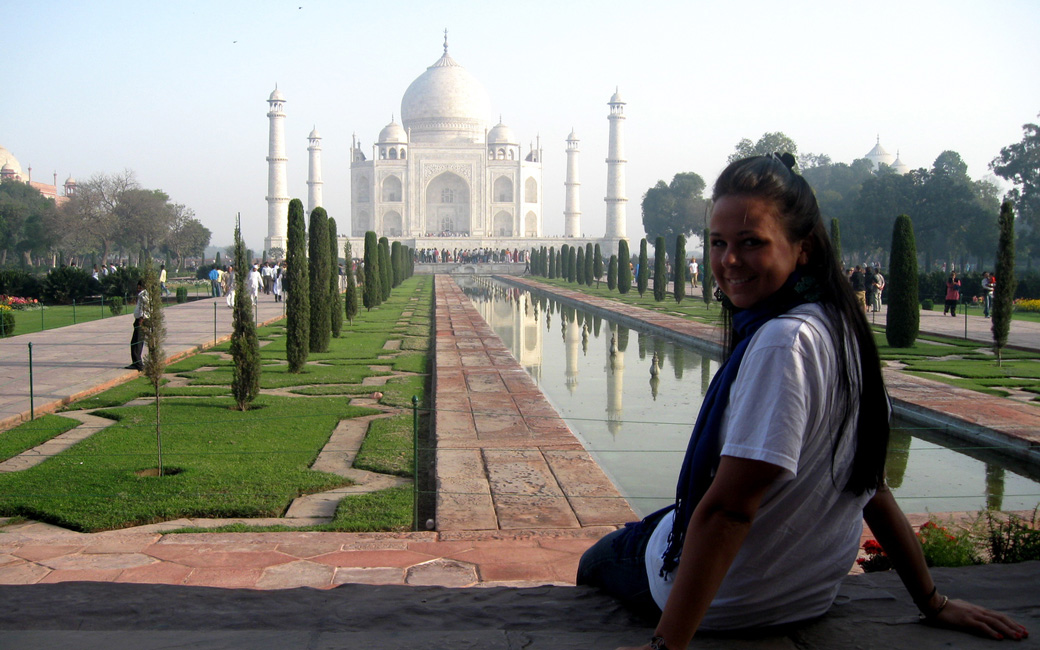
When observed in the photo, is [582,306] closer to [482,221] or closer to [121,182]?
[121,182]

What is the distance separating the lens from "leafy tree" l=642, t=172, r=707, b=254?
38719 millimetres

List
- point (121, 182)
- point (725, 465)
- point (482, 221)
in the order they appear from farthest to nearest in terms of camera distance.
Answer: point (482, 221) → point (121, 182) → point (725, 465)

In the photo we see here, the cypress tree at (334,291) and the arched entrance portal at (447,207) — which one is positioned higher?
the arched entrance portal at (447,207)

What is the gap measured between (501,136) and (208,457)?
128 feet

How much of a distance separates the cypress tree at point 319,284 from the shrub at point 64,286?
26.2 ft

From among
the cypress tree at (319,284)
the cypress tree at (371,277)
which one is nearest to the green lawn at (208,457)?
the cypress tree at (319,284)

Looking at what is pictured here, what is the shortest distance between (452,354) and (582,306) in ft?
26.5

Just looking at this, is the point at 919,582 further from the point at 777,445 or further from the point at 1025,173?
the point at 1025,173

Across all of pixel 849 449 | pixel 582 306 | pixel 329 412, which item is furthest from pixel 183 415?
pixel 582 306

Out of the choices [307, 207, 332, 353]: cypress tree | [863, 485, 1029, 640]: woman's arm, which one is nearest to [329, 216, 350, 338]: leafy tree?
[307, 207, 332, 353]: cypress tree

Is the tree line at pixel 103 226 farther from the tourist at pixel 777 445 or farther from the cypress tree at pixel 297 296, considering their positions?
the tourist at pixel 777 445

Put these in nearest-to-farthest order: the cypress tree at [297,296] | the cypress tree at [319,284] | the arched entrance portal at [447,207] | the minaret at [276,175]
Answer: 1. the cypress tree at [297,296]
2. the cypress tree at [319,284]
3. the minaret at [276,175]
4. the arched entrance portal at [447,207]

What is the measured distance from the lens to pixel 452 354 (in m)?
7.12

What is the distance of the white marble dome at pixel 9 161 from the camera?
46.6m
